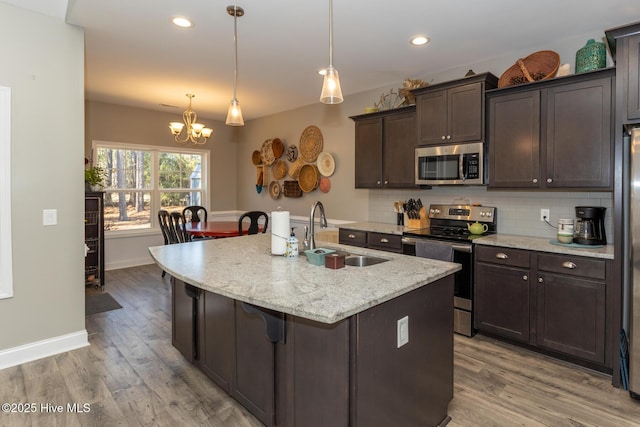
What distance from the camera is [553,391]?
2385 mm

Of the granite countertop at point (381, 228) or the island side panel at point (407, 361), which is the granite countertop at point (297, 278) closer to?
the island side panel at point (407, 361)

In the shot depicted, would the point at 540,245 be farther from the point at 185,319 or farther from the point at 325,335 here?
the point at 185,319

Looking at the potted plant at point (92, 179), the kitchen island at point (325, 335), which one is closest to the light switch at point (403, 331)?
the kitchen island at point (325, 335)

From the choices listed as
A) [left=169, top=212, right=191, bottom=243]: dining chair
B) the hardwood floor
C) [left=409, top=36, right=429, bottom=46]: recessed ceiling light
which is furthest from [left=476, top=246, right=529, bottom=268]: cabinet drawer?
[left=169, top=212, right=191, bottom=243]: dining chair

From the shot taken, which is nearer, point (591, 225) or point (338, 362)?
point (338, 362)

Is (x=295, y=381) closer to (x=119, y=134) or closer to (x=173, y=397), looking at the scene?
(x=173, y=397)

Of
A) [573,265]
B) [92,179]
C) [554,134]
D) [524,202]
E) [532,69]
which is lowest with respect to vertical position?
[573,265]

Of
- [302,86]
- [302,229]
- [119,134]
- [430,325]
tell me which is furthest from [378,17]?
[119,134]

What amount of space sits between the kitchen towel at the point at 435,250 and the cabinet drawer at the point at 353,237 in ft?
2.73

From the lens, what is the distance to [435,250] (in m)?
3.17

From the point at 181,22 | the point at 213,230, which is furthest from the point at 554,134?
the point at 213,230

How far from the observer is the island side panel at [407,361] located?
4.89 ft

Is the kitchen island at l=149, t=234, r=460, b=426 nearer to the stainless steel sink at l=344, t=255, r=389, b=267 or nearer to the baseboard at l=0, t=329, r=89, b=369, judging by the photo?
the stainless steel sink at l=344, t=255, r=389, b=267

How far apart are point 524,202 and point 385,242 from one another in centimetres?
140
